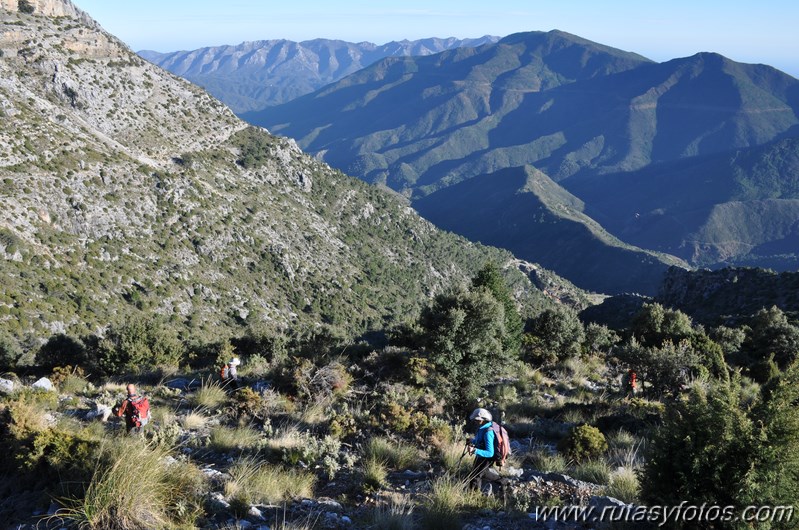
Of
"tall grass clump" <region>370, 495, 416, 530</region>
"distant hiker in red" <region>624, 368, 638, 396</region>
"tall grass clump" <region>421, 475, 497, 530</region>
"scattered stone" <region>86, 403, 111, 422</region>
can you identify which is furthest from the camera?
"distant hiker in red" <region>624, 368, 638, 396</region>

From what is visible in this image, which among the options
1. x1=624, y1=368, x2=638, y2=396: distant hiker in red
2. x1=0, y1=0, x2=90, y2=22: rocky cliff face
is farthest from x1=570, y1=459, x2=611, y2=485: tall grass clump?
x1=0, y1=0, x2=90, y2=22: rocky cliff face

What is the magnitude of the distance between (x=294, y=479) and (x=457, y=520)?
2.28 m

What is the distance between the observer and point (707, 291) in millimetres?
55344

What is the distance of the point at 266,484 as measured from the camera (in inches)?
252

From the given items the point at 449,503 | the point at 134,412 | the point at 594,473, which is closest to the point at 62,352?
the point at 134,412

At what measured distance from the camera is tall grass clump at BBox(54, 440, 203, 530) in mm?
5035

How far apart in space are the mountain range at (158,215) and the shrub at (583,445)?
3534 cm

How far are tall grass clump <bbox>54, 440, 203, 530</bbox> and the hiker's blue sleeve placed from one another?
3627 mm

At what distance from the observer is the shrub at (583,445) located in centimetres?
903

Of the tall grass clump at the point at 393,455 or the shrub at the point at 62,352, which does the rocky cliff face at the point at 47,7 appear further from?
the tall grass clump at the point at 393,455

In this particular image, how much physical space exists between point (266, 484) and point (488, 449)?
2985 millimetres

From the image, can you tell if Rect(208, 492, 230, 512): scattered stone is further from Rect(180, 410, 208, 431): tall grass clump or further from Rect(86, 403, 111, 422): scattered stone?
Rect(86, 403, 111, 422): scattered stone

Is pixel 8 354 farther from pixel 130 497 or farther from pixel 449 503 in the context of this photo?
pixel 449 503

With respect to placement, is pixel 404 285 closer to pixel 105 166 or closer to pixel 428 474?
pixel 105 166
